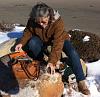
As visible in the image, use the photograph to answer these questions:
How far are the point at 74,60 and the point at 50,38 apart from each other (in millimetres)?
464

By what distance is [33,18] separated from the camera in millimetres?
5957

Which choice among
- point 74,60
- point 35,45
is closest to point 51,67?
point 74,60

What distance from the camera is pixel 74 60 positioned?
20.2 feet

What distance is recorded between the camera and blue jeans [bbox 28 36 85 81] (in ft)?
20.2

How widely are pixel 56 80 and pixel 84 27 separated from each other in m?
5.22

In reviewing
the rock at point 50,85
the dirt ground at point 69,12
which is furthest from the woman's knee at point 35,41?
the dirt ground at point 69,12

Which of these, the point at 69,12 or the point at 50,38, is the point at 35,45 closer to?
the point at 50,38

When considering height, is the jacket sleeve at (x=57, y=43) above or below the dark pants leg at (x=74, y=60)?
above

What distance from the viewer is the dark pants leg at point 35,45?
20.5ft

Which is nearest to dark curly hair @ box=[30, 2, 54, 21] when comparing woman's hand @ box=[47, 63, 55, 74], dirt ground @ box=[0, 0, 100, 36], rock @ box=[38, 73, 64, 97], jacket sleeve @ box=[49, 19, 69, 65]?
jacket sleeve @ box=[49, 19, 69, 65]

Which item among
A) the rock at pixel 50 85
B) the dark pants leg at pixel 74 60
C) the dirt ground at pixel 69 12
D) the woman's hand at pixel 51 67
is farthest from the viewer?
the dirt ground at pixel 69 12

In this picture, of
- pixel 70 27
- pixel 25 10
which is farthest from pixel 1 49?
pixel 25 10

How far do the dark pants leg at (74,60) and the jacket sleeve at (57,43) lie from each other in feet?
0.66

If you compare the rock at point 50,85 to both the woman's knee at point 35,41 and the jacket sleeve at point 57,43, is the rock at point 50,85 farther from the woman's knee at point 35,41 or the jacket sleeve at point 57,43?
the woman's knee at point 35,41
